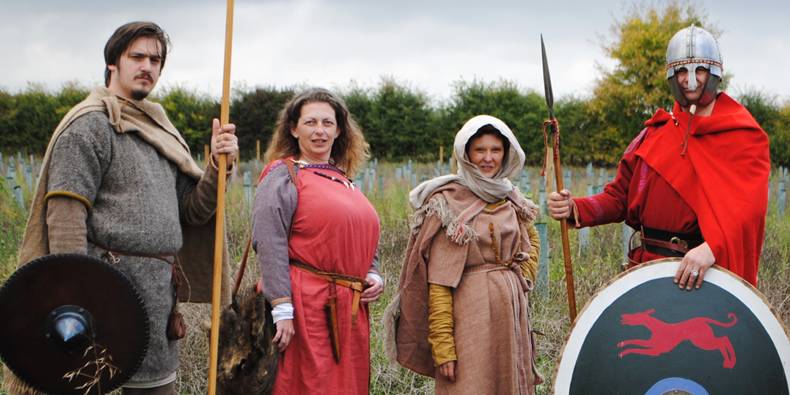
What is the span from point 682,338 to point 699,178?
67cm

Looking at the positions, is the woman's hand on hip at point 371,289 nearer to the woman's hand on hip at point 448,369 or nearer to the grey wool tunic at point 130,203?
the woman's hand on hip at point 448,369

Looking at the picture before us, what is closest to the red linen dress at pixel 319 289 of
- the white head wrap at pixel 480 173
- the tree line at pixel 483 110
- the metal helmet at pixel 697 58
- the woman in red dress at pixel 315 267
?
the woman in red dress at pixel 315 267

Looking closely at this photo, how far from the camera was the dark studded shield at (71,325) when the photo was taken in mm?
2189

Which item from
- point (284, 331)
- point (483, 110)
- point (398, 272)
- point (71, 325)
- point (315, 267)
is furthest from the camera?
point (483, 110)

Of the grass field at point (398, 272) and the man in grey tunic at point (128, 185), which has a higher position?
the man in grey tunic at point (128, 185)

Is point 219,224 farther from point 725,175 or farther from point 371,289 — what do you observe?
point 725,175

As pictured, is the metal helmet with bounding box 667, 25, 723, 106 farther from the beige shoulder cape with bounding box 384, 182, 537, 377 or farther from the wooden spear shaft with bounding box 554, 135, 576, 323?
the beige shoulder cape with bounding box 384, 182, 537, 377

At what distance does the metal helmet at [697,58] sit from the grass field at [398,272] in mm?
884

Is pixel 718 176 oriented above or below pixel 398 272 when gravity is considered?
above

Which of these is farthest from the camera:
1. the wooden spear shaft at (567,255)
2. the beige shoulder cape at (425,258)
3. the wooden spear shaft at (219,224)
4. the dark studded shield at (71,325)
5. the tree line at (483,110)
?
the tree line at (483,110)


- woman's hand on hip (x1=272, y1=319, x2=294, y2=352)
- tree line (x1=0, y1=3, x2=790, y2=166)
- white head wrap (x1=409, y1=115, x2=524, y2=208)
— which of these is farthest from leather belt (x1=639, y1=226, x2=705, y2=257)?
tree line (x1=0, y1=3, x2=790, y2=166)

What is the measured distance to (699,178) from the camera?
278cm

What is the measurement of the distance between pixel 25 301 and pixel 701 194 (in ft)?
7.73

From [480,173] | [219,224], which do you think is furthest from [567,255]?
[219,224]
